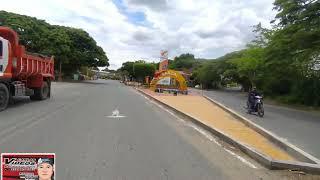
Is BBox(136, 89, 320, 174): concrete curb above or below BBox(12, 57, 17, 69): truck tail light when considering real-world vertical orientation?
below

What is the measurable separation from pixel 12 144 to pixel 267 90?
39.2 m

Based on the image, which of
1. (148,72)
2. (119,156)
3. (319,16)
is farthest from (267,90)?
(148,72)

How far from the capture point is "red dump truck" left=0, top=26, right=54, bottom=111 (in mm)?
20078

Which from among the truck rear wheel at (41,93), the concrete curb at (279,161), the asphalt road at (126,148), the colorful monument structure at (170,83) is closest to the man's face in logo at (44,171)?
the asphalt road at (126,148)

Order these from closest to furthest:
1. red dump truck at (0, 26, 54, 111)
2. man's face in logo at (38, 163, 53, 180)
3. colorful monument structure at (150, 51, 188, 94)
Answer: man's face in logo at (38, 163, 53, 180) < red dump truck at (0, 26, 54, 111) < colorful monument structure at (150, 51, 188, 94)

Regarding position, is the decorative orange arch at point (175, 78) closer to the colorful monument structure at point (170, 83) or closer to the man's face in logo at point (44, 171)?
the colorful monument structure at point (170, 83)

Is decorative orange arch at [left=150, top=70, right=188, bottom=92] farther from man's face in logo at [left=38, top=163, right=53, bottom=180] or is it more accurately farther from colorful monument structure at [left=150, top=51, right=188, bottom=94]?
man's face in logo at [left=38, top=163, right=53, bottom=180]

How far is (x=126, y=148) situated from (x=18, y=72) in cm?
1229

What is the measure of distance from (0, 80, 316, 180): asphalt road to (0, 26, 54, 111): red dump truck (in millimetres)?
3396

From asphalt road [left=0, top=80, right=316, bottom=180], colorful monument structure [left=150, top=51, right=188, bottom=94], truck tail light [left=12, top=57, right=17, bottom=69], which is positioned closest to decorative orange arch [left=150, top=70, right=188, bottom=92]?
colorful monument structure [left=150, top=51, right=188, bottom=94]

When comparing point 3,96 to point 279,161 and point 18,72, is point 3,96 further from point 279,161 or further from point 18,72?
point 279,161

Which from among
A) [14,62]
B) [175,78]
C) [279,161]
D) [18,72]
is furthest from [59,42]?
[279,161]

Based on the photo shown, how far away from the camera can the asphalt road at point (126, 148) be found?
8570 millimetres

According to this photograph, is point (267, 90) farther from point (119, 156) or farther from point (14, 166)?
point (14, 166)
